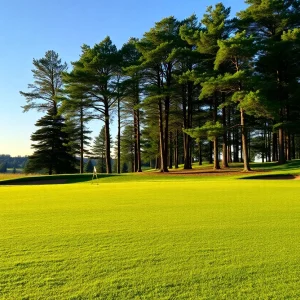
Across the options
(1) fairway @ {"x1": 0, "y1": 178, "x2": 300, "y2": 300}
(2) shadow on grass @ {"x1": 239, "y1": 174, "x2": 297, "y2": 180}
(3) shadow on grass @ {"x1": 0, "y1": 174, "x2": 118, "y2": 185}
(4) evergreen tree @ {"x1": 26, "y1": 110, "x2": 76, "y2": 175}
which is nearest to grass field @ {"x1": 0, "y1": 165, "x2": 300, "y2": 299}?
(1) fairway @ {"x1": 0, "y1": 178, "x2": 300, "y2": 300}

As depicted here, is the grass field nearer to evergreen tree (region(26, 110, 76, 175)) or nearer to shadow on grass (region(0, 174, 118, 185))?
shadow on grass (region(0, 174, 118, 185))

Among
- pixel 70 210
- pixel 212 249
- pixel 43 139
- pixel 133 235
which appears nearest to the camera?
pixel 212 249

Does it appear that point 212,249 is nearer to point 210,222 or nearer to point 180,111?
point 210,222

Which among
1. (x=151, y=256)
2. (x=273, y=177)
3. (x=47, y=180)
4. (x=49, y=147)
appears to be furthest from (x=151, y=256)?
(x=49, y=147)

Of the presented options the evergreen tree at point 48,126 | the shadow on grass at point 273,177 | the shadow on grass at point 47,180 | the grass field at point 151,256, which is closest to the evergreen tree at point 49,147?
the evergreen tree at point 48,126

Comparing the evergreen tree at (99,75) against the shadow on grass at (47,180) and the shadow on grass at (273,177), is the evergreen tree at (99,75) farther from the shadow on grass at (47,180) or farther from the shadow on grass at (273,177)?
the shadow on grass at (273,177)

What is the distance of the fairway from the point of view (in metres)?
3.07

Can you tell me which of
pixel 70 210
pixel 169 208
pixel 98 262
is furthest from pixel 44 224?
pixel 169 208

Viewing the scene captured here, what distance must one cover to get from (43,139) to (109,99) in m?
14.6

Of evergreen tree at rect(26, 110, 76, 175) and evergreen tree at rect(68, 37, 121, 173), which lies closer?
evergreen tree at rect(68, 37, 121, 173)

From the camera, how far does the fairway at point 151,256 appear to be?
3.07 meters

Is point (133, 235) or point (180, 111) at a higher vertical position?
point (180, 111)

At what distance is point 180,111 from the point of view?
41.4 m

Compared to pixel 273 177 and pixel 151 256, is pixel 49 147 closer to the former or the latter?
pixel 273 177
